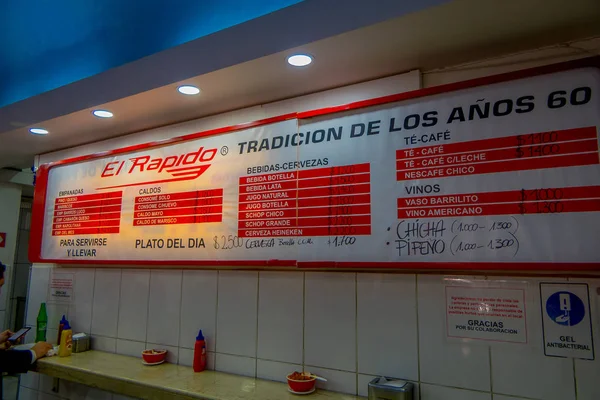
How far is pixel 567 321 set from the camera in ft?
4.79

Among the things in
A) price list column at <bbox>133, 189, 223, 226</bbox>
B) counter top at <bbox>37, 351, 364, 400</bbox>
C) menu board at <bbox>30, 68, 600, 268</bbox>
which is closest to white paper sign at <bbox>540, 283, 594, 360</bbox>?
menu board at <bbox>30, 68, 600, 268</bbox>

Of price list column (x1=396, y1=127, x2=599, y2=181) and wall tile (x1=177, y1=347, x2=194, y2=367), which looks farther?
wall tile (x1=177, y1=347, x2=194, y2=367)

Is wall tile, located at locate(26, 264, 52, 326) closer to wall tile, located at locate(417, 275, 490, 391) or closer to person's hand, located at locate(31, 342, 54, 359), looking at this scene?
person's hand, located at locate(31, 342, 54, 359)

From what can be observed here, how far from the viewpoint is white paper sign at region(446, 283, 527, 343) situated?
154cm

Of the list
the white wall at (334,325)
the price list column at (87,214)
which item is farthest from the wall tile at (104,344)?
the price list column at (87,214)

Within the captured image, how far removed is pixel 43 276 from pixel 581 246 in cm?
333

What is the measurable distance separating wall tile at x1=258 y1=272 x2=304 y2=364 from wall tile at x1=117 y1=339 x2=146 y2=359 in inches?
34.5

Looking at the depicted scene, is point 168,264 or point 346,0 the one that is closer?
point 346,0

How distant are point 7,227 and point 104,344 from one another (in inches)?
83.4

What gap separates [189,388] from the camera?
1887 millimetres

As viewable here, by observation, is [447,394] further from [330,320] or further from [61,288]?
[61,288]

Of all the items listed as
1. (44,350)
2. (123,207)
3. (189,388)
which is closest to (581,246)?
(189,388)

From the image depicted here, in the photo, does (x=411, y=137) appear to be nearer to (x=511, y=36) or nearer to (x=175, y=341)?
(x=511, y=36)

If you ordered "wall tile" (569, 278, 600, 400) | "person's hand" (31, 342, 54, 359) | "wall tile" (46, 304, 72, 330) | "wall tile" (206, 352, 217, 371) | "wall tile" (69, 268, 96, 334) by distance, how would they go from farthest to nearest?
1. "wall tile" (46, 304, 72, 330)
2. "wall tile" (69, 268, 96, 334)
3. "person's hand" (31, 342, 54, 359)
4. "wall tile" (206, 352, 217, 371)
5. "wall tile" (569, 278, 600, 400)
